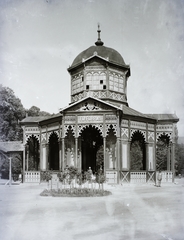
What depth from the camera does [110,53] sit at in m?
34.9

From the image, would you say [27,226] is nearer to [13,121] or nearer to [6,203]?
[6,203]

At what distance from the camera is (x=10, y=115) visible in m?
54.5

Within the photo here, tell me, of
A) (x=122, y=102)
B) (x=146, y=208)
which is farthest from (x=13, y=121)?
(x=146, y=208)

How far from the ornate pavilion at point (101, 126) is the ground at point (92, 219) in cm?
1038

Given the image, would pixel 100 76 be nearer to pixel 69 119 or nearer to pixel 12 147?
pixel 69 119

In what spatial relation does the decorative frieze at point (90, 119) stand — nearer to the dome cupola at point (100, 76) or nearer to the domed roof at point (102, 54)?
the dome cupola at point (100, 76)

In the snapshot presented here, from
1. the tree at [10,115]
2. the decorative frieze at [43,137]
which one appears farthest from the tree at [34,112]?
the decorative frieze at [43,137]

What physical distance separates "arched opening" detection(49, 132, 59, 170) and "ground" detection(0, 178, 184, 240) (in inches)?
628

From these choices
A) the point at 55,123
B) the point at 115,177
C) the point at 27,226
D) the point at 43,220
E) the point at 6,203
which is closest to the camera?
the point at 27,226

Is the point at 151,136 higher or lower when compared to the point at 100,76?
lower

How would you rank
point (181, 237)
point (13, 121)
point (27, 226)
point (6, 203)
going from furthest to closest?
point (13, 121) < point (6, 203) < point (27, 226) < point (181, 237)

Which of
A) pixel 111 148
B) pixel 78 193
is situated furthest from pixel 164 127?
pixel 78 193

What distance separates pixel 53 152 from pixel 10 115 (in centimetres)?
2188

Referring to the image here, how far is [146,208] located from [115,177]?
11.8m
